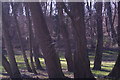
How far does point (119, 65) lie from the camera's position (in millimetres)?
12375

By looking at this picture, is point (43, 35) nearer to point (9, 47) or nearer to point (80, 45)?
point (80, 45)

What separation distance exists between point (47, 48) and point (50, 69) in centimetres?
102

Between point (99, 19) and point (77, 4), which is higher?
point (77, 4)

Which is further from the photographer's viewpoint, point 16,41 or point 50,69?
point 16,41

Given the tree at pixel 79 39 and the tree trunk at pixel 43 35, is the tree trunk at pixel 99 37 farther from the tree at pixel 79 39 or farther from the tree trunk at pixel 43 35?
the tree trunk at pixel 43 35

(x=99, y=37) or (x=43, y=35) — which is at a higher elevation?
(x=43, y=35)

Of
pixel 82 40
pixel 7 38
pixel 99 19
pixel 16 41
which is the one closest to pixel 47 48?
pixel 82 40

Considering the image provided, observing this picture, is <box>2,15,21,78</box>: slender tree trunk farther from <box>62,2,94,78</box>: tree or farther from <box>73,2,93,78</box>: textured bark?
<box>73,2,93,78</box>: textured bark

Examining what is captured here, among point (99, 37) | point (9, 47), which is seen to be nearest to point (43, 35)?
point (9, 47)

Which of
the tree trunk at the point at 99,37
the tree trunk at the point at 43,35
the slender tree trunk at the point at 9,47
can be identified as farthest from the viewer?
the tree trunk at the point at 99,37

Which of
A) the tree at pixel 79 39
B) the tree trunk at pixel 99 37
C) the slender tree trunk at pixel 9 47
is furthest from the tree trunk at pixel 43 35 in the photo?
the tree trunk at pixel 99 37

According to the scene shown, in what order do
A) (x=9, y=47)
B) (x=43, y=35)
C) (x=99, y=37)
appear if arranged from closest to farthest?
(x=43, y=35) < (x=9, y=47) < (x=99, y=37)

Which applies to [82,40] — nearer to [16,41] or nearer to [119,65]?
[119,65]

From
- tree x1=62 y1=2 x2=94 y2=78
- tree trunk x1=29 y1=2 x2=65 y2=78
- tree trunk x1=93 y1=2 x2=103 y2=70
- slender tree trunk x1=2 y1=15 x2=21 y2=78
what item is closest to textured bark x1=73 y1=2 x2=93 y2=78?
tree x1=62 y1=2 x2=94 y2=78
